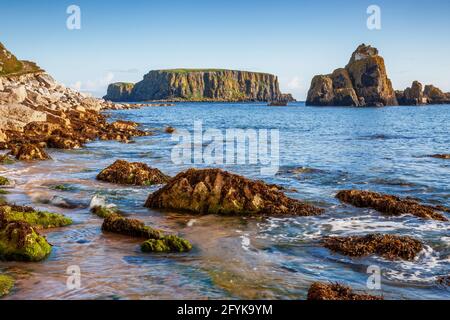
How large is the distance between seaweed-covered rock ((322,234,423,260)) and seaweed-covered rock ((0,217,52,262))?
20.4ft

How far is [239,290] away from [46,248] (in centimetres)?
425

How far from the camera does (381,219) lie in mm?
13883

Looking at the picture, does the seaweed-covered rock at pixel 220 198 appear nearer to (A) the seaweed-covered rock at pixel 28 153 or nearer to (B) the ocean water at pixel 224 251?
(B) the ocean water at pixel 224 251

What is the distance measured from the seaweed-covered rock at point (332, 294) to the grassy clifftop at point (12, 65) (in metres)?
70.5

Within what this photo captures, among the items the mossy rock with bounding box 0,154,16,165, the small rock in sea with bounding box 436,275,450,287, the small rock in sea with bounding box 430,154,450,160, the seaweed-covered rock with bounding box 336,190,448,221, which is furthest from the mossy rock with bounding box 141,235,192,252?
the small rock in sea with bounding box 430,154,450,160

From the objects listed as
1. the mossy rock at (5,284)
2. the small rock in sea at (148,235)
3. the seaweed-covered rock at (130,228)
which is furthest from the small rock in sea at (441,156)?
the mossy rock at (5,284)

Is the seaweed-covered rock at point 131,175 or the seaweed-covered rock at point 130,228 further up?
the seaweed-covered rock at point 131,175

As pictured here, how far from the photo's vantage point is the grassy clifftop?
71.8 m

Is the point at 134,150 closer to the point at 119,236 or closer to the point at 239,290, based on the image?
the point at 119,236

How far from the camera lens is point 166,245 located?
1019 cm

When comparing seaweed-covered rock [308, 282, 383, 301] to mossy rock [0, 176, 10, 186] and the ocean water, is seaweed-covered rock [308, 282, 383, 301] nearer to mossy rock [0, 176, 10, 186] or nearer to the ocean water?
the ocean water

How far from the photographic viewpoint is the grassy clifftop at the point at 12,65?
71.8 meters
